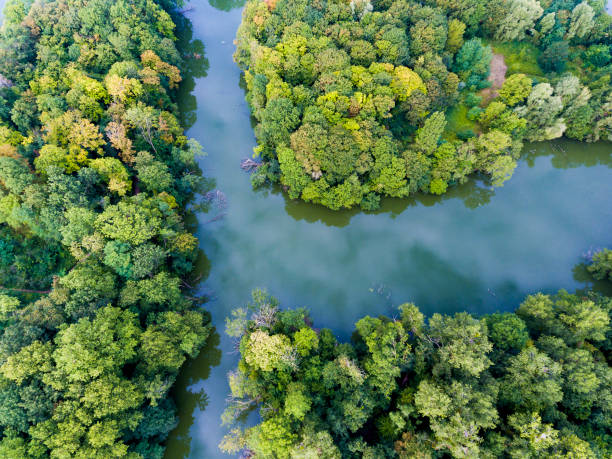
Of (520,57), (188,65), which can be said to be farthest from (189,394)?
(520,57)

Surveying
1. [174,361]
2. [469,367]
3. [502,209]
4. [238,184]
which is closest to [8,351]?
[174,361]

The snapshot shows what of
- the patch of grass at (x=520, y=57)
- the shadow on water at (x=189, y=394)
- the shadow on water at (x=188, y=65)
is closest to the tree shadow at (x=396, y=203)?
the shadow on water at (x=189, y=394)

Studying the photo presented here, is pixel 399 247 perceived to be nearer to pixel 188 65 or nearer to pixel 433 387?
pixel 433 387

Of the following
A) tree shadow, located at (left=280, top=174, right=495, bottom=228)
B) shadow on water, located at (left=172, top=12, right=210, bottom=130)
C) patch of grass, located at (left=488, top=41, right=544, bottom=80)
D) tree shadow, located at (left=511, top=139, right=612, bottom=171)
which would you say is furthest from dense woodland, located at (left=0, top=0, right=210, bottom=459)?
patch of grass, located at (left=488, top=41, right=544, bottom=80)

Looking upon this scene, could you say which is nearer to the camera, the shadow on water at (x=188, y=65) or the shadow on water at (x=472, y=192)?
the shadow on water at (x=472, y=192)

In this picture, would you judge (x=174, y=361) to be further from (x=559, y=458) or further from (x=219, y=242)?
(x=559, y=458)

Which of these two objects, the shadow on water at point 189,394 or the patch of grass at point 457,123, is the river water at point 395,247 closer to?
the shadow on water at point 189,394
